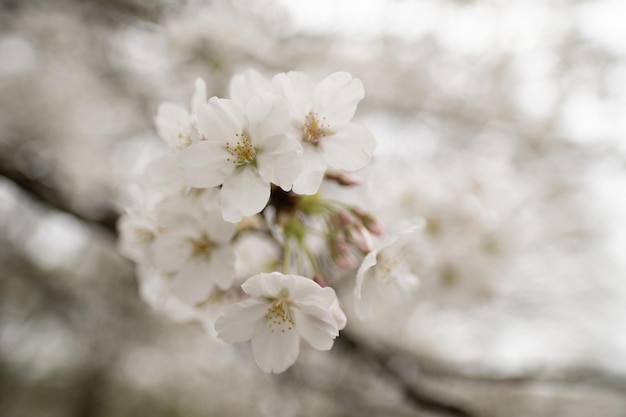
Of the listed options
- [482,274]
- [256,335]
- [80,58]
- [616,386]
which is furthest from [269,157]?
[80,58]

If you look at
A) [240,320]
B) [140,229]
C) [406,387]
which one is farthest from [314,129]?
[406,387]

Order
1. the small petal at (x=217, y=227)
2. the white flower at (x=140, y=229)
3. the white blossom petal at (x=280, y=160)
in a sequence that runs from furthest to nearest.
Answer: the white flower at (x=140, y=229) < the small petal at (x=217, y=227) < the white blossom petal at (x=280, y=160)

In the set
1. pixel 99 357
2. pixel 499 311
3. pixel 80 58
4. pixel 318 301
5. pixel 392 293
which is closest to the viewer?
pixel 318 301

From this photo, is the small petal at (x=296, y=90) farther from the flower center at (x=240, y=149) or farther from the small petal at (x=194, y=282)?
the small petal at (x=194, y=282)

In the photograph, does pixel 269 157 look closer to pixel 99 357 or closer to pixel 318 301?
pixel 318 301

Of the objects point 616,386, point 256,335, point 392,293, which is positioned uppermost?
point 616,386

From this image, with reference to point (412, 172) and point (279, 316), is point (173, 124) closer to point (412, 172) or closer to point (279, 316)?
point (279, 316)

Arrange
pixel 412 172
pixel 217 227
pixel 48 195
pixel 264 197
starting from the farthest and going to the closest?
pixel 412 172, pixel 48 195, pixel 217 227, pixel 264 197

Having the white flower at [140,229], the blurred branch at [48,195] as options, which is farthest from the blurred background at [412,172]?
the white flower at [140,229]
